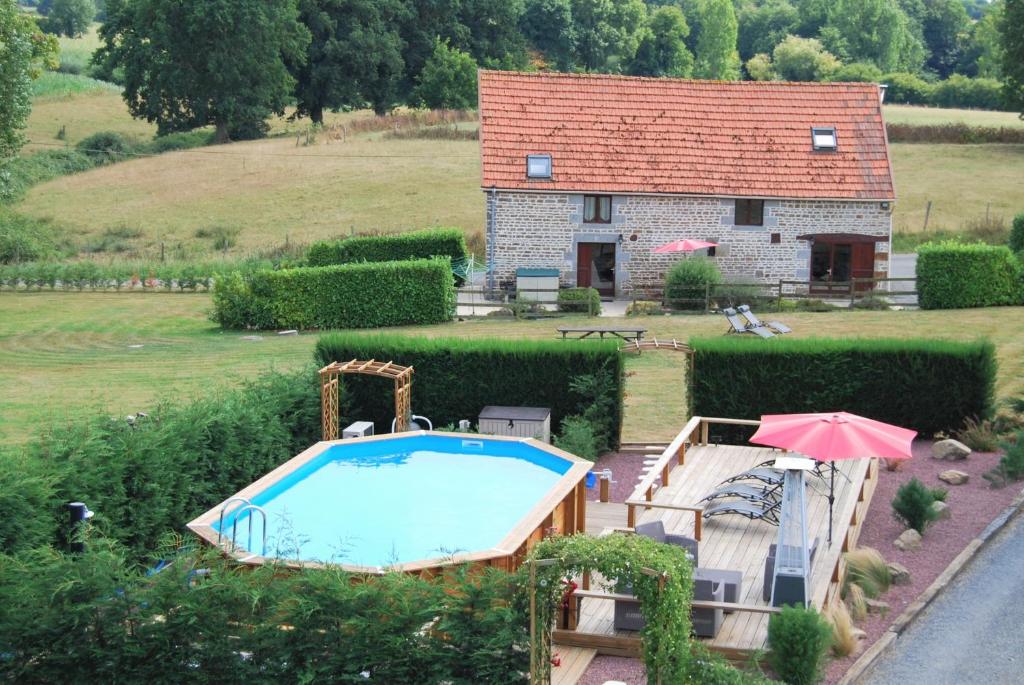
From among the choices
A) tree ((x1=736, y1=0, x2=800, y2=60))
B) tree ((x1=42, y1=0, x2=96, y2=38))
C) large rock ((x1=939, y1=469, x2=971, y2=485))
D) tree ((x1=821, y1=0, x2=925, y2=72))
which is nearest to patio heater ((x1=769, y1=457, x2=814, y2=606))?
large rock ((x1=939, y1=469, x2=971, y2=485))

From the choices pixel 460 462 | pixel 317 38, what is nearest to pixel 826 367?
pixel 460 462

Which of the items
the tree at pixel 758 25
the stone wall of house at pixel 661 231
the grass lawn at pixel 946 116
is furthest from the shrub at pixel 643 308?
the tree at pixel 758 25

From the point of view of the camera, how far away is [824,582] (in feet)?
47.0

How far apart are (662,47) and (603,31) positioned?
34.3 ft

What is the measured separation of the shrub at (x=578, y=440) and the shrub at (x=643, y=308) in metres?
12.7

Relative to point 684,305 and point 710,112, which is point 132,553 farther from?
point 710,112

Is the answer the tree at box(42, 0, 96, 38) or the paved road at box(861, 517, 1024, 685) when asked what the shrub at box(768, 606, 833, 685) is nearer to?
the paved road at box(861, 517, 1024, 685)

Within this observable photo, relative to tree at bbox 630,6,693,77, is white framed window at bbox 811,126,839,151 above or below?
below

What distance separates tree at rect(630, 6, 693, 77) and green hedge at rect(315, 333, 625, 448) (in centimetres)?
7947

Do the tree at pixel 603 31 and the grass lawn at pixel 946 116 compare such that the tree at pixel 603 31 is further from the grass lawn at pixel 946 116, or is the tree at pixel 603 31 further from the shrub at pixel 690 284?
the shrub at pixel 690 284

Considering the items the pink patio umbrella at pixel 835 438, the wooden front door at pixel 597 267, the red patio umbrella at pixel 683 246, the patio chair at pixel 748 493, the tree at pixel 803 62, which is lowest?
the patio chair at pixel 748 493

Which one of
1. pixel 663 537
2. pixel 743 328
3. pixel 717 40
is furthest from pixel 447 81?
pixel 663 537

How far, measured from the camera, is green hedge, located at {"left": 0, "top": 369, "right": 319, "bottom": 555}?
13688 millimetres

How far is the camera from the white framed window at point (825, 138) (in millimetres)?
37219
